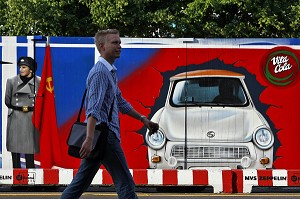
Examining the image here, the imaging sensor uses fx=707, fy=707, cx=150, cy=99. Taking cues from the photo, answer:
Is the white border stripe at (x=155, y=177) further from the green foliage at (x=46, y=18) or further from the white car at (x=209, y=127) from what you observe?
the green foliage at (x=46, y=18)

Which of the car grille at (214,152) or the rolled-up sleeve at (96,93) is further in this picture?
the car grille at (214,152)

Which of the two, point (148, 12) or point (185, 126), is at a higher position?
point (148, 12)

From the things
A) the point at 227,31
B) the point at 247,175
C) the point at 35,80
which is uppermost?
the point at 227,31

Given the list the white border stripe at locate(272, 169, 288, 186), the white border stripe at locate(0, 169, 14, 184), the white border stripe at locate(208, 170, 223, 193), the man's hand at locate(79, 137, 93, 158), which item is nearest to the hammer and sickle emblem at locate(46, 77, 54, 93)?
the white border stripe at locate(0, 169, 14, 184)

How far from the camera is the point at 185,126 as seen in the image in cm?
1098

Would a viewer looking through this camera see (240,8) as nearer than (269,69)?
No

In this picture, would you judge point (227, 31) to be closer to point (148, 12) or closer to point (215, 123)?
point (148, 12)

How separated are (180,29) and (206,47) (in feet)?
49.8

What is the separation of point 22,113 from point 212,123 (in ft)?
9.74

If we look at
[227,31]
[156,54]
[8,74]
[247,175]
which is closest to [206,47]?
[156,54]

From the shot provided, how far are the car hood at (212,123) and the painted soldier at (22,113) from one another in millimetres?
2043

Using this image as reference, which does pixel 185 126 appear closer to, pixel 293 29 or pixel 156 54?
pixel 156 54

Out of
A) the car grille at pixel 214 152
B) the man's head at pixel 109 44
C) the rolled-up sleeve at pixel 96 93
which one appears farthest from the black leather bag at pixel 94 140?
the car grille at pixel 214 152

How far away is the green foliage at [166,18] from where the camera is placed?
2541 cm
